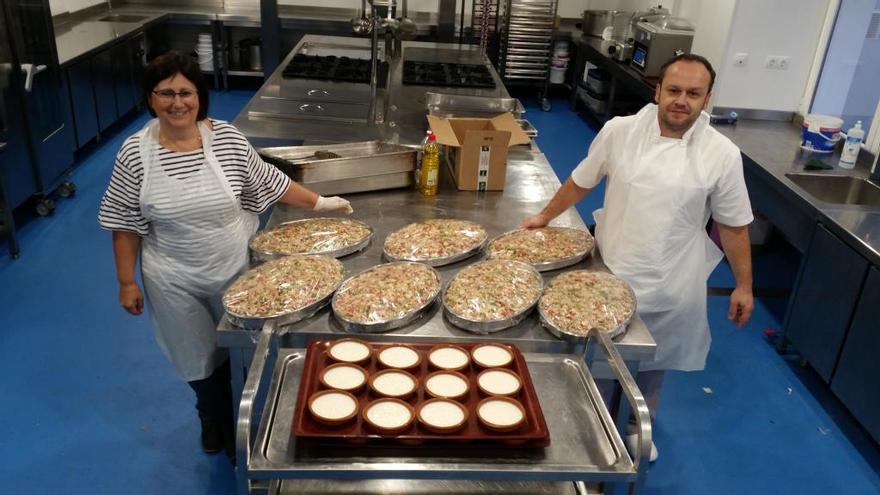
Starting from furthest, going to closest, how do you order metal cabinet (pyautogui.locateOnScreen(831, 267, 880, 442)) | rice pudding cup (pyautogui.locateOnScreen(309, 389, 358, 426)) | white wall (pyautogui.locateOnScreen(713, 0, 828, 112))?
white wall (pyautogui.locateOnScreen(713, 0, 828, 112)), metal cabinet (pyautogui.locateOnScreen(831, 267, 880, 442)), rice pudding cup (pyautogui.locateOnScreen(309, 389, 358, 426))

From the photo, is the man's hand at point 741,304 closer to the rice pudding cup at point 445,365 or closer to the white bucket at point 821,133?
the rice pudding cup at point 445,365

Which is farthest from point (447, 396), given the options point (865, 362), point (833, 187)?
point (833, 187)

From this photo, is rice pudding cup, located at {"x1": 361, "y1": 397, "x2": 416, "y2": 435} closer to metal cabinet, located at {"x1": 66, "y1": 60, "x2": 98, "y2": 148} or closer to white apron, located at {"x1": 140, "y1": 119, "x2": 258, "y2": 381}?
white apron, located at {"x1": 140, "y1": 119, "x2": 258, "y2": 381}

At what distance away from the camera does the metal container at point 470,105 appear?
406cm

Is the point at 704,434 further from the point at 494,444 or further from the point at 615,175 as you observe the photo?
the point at 494,444

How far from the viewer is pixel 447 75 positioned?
4871mm

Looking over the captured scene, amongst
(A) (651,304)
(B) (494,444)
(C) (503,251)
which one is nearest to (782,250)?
(A) (651,304)

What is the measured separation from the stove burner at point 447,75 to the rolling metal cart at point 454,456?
10.7ft

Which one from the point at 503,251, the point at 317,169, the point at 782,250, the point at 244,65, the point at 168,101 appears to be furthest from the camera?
the point at 244,65

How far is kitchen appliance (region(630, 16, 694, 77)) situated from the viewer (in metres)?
5.28

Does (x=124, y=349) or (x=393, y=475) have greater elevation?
(x=393, y=475)

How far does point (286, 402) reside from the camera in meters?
1.56

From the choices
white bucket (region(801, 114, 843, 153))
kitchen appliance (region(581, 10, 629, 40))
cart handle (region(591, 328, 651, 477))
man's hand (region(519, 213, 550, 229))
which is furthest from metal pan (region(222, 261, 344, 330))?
kitchen appliance (region(581, 10, 629, 40))

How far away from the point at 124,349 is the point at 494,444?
7.46ft
